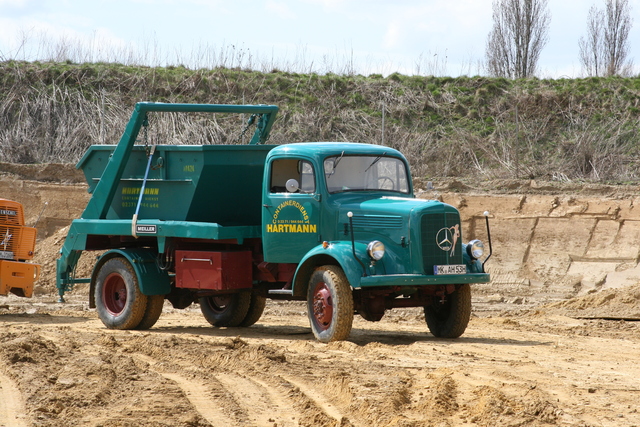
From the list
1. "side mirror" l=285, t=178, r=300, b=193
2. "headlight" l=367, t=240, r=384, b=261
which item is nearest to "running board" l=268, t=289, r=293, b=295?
"side mirror" l=285, t=178, r=300, b=193

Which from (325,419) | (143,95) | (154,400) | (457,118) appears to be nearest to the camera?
(325,419)

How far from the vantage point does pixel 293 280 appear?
37.3ft

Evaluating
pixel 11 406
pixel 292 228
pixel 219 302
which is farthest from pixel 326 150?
pixel 11 406

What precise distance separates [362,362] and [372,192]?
2.96 metres

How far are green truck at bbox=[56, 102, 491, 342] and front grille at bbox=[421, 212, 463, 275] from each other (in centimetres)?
2

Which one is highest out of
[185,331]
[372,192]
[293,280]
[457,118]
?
[457,118]

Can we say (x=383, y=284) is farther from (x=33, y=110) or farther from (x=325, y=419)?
(x=33, y=110)

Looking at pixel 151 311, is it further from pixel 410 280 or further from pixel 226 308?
pixel 410 280

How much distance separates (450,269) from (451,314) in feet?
3.70

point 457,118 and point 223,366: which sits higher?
point 457,118

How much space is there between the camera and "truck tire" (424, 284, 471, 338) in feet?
37.9

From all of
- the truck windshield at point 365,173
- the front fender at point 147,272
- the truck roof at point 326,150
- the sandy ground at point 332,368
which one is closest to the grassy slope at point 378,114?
the sandy ground at point 332,368

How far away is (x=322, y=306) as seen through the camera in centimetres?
1106

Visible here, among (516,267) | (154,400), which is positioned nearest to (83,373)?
(154,400)
